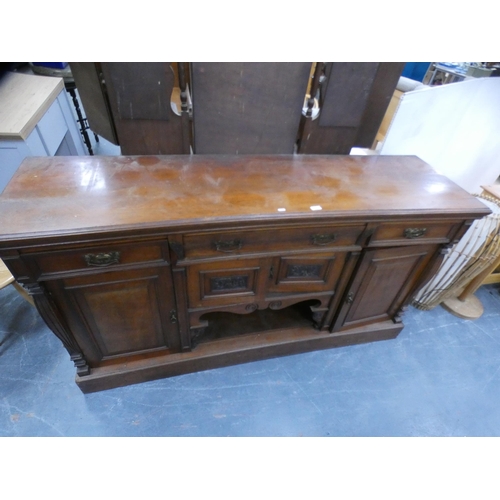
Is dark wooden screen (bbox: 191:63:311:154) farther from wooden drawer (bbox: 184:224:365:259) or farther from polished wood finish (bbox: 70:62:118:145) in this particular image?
wooden drawer (bbox: 184:224:365:259)

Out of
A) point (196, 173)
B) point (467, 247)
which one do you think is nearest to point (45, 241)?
point (196, 173)

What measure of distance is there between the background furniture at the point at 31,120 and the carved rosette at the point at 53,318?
1.03 metres

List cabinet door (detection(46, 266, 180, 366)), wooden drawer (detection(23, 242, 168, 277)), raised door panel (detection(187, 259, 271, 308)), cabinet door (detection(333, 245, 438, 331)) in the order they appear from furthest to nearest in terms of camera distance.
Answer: cabinet door (detection(333, 245, 438, 331))
raised door panel (detection(187, 259, 271, 308))
cabinet door (detection(46, 266, 180, 366))
wooden drawer (detection(23, 242, 168, 277))

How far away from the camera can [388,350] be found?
1672 mm

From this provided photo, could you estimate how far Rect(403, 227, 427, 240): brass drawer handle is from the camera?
1.18 metres

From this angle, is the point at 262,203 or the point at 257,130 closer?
the point at 262,203

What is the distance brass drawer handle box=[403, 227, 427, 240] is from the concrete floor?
2.53 feet

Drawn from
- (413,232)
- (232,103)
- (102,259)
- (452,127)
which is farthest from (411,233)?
(102,259)

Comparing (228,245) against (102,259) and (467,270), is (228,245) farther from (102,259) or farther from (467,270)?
(467,270)

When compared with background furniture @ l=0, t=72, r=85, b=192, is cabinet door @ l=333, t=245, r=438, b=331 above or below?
below

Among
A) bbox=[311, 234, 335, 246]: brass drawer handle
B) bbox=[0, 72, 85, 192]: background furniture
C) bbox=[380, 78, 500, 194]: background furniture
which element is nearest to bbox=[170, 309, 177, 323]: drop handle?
bbox=[311, 234, 335, 246]: brass drawer handle

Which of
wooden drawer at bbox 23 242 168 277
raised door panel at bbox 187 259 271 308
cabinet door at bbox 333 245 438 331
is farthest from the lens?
cabinet door at bbox 333 245 438 331

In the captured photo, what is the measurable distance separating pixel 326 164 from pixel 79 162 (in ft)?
3.32

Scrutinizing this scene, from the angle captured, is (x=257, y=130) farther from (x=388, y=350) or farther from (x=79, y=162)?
(x=388, y=350)
